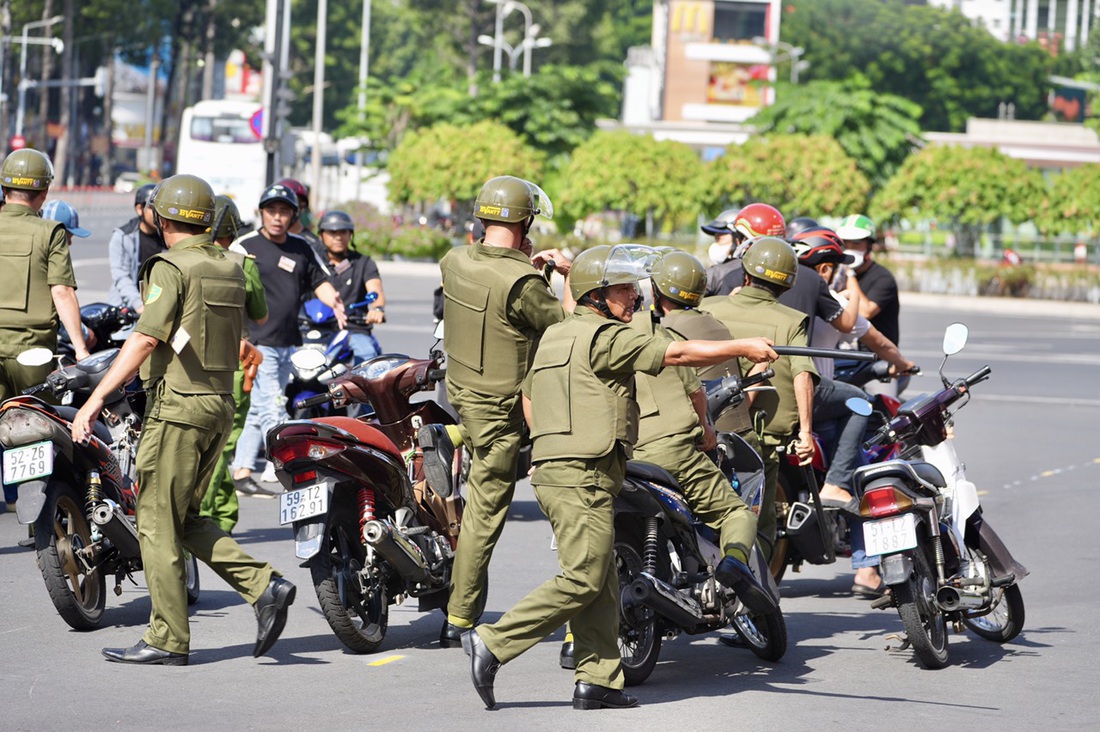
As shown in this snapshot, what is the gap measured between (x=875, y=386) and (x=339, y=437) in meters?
10.8

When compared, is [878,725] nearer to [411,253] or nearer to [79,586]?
[79,586]

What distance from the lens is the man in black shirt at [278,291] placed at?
9766mm

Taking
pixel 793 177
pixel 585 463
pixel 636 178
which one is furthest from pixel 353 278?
pixel 793 177

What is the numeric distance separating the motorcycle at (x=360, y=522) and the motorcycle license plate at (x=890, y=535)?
1.70 m

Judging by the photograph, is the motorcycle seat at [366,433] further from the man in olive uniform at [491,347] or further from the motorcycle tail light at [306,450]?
the man in olive uniform at [491,347]

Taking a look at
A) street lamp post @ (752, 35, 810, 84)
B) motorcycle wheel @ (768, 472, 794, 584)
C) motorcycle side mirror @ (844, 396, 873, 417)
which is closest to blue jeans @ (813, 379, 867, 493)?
motorcycle wheel @ (768, 472, 794, 584)

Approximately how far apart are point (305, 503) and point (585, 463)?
122 centimetres

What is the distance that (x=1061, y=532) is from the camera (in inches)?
393

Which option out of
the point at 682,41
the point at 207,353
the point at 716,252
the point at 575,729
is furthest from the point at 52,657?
the point at 682,41

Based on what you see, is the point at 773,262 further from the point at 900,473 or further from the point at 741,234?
the point at 741,234

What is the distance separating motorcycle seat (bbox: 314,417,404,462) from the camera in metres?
6.38

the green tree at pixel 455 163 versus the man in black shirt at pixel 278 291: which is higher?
the green tree at pixel 455 163

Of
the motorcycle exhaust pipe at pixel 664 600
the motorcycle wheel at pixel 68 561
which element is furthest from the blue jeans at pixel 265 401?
the motorcycle exhaust pipe at pixel 664 600

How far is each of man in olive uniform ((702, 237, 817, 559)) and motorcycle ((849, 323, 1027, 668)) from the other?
349 mm
